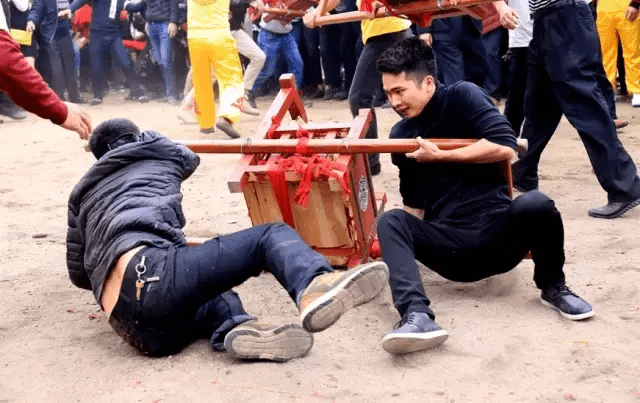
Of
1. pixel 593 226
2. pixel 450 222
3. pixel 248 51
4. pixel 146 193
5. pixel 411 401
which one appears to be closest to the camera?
pixel 411 401

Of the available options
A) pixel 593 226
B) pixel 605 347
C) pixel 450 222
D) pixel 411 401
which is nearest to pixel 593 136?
pixel 593 226

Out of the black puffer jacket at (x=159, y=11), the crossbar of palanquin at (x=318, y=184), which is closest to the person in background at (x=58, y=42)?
the black puffer jacket at (x=159, y=11)

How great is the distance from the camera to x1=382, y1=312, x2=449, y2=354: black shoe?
10.3 ft

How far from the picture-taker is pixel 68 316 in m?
3.94

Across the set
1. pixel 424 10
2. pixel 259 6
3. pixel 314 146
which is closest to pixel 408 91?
pixel 314 146

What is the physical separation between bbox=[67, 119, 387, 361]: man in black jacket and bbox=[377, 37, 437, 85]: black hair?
931mm

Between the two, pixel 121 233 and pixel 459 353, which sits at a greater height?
pixel 121 233

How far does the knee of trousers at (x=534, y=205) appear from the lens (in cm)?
348

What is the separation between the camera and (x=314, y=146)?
3.95m

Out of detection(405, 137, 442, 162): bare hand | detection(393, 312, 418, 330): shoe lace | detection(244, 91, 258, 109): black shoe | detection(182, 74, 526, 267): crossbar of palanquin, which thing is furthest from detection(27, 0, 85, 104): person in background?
detection(393, 312, 418, 330): shoe lace

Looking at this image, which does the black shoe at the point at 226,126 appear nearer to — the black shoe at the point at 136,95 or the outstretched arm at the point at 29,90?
the outstretched arm at the point at 29,90

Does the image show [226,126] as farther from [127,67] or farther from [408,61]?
[127,67]

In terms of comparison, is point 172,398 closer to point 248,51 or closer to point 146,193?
point 146,193

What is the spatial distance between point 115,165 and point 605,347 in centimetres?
200
